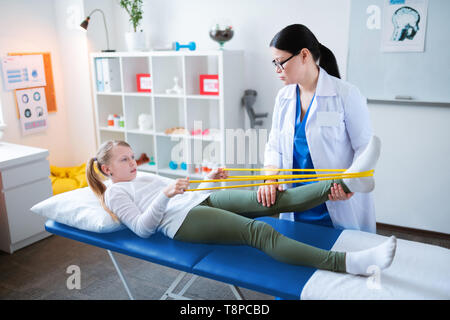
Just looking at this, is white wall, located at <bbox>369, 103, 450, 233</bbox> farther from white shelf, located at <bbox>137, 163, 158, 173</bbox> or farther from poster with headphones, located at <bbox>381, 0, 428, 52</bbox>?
white shelf, located at <bbox>137, 163, 158, 173</bbox>

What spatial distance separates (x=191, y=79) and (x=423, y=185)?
1.90 meters

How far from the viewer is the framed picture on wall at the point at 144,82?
3498mm

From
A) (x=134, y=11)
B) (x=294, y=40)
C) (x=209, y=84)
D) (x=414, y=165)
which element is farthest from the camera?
(x=134, y=11)

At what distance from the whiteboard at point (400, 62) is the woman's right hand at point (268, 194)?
157cm

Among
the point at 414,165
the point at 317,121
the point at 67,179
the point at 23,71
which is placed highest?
the point at 23,71

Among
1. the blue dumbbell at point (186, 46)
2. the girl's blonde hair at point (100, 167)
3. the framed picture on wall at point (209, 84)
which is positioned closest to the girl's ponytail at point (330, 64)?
the girl's blonde hair at point (100, 167)

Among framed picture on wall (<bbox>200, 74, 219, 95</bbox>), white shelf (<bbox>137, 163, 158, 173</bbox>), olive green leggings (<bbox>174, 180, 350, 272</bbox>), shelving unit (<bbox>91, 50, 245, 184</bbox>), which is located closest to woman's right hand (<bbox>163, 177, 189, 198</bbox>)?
olive green leggings (<bbox>174, 180, 350, 272</bbox>)

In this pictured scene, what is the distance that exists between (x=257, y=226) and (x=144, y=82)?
2.32 metres

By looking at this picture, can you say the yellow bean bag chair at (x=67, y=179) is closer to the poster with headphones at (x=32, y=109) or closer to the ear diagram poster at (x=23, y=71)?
the poster with headphones at (x=32, y=109)

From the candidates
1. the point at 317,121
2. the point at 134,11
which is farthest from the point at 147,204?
the point at 134,11

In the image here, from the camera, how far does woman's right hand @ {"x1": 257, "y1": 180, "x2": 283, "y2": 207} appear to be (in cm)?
167

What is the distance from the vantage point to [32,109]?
3.59 meters

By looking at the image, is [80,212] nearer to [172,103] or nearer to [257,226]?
[257,226]

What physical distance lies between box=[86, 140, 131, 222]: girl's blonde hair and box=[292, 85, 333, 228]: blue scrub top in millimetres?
780
